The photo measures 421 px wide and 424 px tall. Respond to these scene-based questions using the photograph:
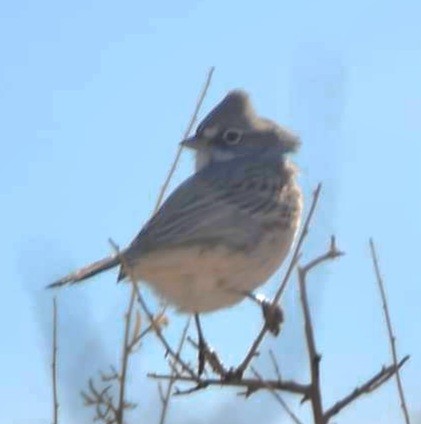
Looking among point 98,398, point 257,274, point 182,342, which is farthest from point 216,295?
point 98,398

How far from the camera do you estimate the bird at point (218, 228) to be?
4.79 metres

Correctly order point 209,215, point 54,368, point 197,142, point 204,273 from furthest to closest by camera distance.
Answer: point 197,142, point 209,215, point 204,273, point 54,368

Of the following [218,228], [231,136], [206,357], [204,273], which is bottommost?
[206,357]

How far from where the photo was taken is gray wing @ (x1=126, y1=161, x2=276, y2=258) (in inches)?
189

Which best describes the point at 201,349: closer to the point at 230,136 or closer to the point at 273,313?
the point at 273,313

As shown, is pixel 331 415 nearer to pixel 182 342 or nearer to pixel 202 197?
pixel 182 342

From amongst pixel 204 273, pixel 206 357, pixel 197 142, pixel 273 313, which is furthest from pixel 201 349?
pixel 197 142

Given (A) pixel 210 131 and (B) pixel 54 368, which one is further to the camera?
(A) pixel 210 131

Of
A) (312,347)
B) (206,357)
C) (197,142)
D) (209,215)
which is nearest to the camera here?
(312,347)

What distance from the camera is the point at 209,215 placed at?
4973 millimetres

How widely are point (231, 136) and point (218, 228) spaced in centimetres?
80

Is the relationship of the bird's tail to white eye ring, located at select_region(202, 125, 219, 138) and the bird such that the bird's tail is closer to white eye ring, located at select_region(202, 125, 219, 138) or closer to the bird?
the bird

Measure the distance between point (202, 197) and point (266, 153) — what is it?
75 centimetres

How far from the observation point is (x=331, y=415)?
9.66 feet
